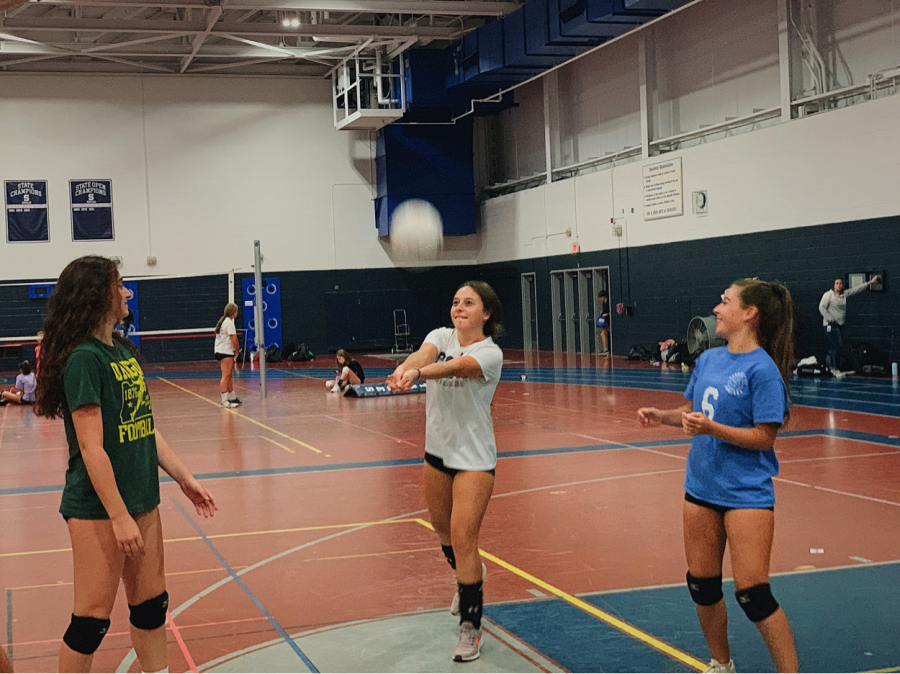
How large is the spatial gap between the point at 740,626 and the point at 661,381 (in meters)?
15.8

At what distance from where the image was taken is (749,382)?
462 cm

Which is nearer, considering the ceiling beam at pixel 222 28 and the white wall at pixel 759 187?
the white wall at pixel 759 187

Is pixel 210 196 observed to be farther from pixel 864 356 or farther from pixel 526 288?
pixel 864 356

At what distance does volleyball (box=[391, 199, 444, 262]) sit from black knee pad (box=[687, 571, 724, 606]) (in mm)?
31617

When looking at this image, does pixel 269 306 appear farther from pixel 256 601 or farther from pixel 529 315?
pixel 256 601

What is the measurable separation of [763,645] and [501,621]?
4.83 ft

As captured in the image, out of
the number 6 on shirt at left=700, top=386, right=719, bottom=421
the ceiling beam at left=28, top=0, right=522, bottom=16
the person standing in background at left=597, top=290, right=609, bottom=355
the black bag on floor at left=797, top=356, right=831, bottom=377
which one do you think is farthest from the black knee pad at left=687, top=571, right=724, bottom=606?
the person standing in background at left=597, top=290, right=609, bottom=355

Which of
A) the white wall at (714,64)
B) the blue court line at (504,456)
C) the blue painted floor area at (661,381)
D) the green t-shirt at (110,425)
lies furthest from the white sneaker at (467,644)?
the white wall at (714,64)

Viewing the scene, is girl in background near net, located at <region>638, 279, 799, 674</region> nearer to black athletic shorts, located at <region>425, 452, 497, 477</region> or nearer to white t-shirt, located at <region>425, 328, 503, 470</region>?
white t-shirt, located at <region>425, 328, 503, 470</region>

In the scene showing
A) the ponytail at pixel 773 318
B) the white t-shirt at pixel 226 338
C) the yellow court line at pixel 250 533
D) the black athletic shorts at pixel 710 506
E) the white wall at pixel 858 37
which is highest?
the white wall at pixel 858 37

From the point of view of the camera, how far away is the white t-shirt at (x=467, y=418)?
18.2ft

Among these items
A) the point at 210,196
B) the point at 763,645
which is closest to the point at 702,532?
the point at 763,645

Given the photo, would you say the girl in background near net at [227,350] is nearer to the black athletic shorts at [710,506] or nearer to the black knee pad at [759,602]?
the black athletic shorts at [710,506]

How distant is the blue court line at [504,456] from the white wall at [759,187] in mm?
8483
